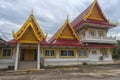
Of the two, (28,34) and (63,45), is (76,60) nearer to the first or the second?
(63,45)

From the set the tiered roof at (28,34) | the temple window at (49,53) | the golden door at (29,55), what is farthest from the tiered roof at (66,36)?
the tiered roof at (28,34)

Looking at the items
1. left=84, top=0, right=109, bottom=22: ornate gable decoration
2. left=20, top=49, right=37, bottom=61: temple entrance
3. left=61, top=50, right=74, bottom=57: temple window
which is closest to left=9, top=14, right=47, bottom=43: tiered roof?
left=20, top=49, right=37, bottom=61: temple entrance

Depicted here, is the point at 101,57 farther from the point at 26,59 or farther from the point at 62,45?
the point at 26,59

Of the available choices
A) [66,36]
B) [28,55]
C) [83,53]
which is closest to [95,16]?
[66,36]

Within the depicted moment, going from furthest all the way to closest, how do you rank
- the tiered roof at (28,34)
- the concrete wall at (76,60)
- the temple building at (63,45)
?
the concrete wall at (76,60) → the temple building at (63,45) → the tiered roof at (28,34)

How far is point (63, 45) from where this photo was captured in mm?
14438

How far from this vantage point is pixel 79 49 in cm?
1594

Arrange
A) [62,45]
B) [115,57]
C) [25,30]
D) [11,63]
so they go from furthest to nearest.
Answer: [115,57]
[62,45]
[11,63]
[25,30]

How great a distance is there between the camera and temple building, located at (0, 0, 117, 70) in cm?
1263

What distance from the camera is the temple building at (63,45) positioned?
41.4 feet

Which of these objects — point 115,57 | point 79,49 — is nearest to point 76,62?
point 79,49

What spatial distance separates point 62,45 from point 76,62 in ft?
10.3

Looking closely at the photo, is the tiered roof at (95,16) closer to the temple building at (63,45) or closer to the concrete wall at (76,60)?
the temple building at (63,45)

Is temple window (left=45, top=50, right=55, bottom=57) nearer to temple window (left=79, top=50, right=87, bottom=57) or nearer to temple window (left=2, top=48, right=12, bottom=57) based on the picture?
temple window (left=79, top=50, right=87, bottom=57)
